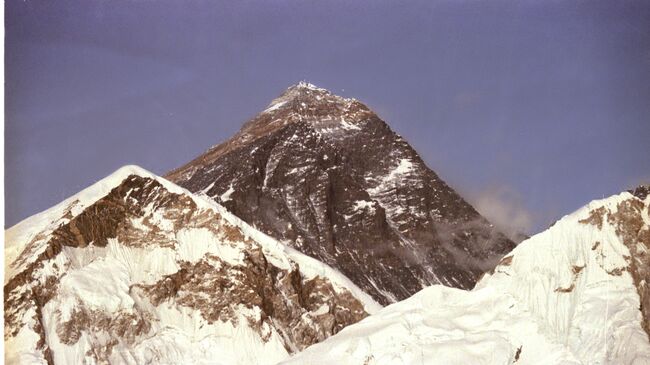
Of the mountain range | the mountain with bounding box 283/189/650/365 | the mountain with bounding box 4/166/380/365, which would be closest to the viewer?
the mountain with bounding box 283/189/650/365

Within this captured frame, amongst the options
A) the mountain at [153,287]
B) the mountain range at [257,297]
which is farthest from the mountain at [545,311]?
the mountain at [153,287]

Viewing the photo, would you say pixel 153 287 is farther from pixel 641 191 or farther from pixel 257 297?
pixel 641 191

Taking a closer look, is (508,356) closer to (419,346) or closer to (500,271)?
(419,346)

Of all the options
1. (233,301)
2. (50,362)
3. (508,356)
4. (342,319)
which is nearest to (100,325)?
(50,362)

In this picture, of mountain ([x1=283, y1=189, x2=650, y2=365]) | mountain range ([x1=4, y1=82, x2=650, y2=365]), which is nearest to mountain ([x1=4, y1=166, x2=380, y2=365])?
mountain range ([x1=4, y1=82, x2=650, y2=365])

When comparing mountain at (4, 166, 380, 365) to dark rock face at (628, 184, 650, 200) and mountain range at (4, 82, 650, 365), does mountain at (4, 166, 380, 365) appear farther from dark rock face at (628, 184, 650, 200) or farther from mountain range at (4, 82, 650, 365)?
dark rock face at (628, 184, 650, 200)
